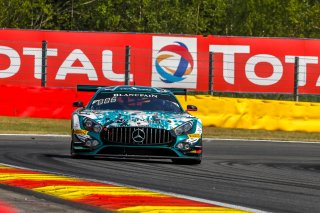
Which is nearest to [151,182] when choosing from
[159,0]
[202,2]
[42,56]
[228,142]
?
[228,142]

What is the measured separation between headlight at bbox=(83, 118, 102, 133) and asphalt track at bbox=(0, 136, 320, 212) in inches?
18.3

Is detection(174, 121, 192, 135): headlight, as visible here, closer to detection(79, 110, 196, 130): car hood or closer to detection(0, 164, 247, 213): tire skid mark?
detection(79, 110, 196, 130): car hood

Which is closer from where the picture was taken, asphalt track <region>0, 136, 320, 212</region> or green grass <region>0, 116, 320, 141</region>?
asphalt track <region>0, 136, 320, 212</region>

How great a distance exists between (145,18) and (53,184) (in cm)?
3673

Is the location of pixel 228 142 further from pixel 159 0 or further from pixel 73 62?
pixel 159 0

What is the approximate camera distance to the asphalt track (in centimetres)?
1137

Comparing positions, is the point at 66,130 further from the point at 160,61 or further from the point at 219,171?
the point at 219,171

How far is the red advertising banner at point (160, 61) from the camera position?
→ 1176 inches

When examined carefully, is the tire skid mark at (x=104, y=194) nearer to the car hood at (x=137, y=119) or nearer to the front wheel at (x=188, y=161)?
the car hood at (x=137, y=119)

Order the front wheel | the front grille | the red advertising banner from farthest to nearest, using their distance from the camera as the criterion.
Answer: the red advertising banner < the front wheel < the front grille

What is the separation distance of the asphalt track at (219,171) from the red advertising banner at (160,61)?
913cm

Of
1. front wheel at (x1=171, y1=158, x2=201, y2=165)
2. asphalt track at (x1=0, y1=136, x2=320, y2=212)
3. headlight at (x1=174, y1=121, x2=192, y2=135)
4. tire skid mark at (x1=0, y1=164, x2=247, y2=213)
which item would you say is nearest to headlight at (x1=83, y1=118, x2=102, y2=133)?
asphalt track at (x1=0, y1=136, x2=320, y2=212)

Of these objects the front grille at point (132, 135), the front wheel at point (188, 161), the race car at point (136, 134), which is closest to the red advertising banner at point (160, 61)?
the front wheel at point (188, 161)

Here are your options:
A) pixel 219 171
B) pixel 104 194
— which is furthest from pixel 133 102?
pixel 104 194
